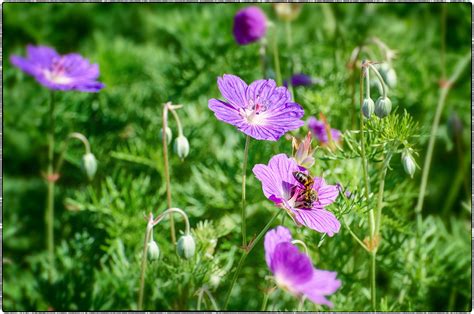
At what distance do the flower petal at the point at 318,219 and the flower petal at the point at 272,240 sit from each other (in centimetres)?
5

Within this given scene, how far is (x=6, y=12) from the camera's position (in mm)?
3004

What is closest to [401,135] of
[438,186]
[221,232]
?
[221,232]

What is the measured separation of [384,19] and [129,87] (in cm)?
130

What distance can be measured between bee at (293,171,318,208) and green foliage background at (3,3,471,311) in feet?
0.36

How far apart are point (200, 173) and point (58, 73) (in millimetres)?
581

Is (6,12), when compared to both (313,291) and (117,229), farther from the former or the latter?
(313,291)

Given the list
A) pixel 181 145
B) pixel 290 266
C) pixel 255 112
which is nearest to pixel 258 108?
pixel 255 112

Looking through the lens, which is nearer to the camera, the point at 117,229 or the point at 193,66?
the point at 117,229

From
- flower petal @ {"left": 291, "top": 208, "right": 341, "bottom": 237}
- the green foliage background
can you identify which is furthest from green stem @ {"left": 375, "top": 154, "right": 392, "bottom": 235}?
flower petal @ {"left": 291, "top": 208, "right": 341, "bottom": 237}

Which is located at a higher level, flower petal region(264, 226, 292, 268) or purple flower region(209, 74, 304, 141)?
→ purple flower region(209, 74, 304, 141)

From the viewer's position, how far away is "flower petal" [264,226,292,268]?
1.25 metres

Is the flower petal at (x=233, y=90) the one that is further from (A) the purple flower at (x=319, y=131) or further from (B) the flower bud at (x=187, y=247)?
(A) the purple flower at (x=319, y=131)

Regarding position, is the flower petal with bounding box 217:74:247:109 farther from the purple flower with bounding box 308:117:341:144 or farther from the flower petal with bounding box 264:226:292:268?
the purple flower with bounding box 308:117:341:144

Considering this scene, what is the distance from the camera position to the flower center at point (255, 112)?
149cm
